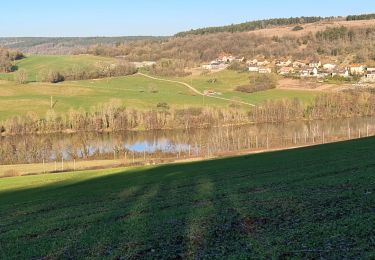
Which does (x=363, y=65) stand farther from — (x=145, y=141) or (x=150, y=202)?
(x=150, y=202)

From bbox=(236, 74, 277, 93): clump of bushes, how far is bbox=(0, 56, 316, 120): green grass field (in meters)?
3.33

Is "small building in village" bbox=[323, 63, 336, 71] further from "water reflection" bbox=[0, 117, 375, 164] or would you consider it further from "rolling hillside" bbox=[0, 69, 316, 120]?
"water reflection" bbox=[0, 117, 375, 164]

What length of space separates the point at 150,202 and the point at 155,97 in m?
125

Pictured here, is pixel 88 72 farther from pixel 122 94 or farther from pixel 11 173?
pixel 11 173

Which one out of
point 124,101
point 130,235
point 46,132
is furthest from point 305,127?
point 130,235

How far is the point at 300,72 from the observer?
18075 centimetres

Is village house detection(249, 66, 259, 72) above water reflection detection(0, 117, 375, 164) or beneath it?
above

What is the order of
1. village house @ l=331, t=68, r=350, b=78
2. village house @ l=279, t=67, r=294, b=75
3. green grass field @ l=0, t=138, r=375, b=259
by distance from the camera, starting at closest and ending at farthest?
green grass field @ l=0, t=138, r=375, b=259
village house @ l=331, t=68, r=350, b=78
village house @ l=279, t=67, r=294, b=75

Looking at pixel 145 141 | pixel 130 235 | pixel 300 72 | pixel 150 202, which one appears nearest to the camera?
pixel 130 235

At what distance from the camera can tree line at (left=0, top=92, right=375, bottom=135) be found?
12494 centimetres

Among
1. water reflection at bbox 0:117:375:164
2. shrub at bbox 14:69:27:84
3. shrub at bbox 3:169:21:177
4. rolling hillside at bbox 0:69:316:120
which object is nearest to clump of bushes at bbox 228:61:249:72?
rolling hillside at bbox 0:69:316:120

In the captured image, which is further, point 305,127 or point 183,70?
point 183,70

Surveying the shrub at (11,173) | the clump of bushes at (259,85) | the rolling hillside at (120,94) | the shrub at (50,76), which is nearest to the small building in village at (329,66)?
the rolling hillside at (120,94)

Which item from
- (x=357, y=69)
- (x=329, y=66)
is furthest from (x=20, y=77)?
(x=357, y=69)
